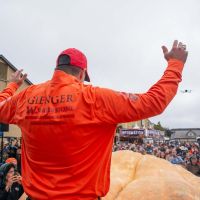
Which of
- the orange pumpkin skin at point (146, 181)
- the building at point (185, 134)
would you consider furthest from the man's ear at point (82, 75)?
the building at point (185, 134)

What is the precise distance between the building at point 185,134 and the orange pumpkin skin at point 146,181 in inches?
1958

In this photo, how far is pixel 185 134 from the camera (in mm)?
56094

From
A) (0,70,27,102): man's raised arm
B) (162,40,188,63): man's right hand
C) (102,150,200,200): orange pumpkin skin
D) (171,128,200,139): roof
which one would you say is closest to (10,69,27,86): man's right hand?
(0,70,27,102): man's raised arm

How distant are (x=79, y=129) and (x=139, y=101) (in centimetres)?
39

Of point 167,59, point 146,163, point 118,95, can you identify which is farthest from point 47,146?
point 146,163

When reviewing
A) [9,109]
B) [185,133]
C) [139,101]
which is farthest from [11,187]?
[185,133]

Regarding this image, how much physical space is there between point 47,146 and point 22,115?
315mm

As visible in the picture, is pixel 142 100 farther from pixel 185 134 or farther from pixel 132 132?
pixel 185 134

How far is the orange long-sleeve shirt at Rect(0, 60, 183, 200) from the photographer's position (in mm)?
2166

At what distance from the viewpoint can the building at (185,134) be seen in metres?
54.0

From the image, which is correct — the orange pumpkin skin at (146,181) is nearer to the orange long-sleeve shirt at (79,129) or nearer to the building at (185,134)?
the orange long-sleeve shirt at (79,129)

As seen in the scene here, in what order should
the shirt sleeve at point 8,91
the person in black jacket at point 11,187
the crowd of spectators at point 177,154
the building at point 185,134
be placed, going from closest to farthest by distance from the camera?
the shirt sleeve at point 8,91, the person in black jacket at point 11,187, the crowd of spectators at point 177,154, the building at point 185,134

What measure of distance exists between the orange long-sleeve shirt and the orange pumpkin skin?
1443 mm

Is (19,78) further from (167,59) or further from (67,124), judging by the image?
(167,59)
